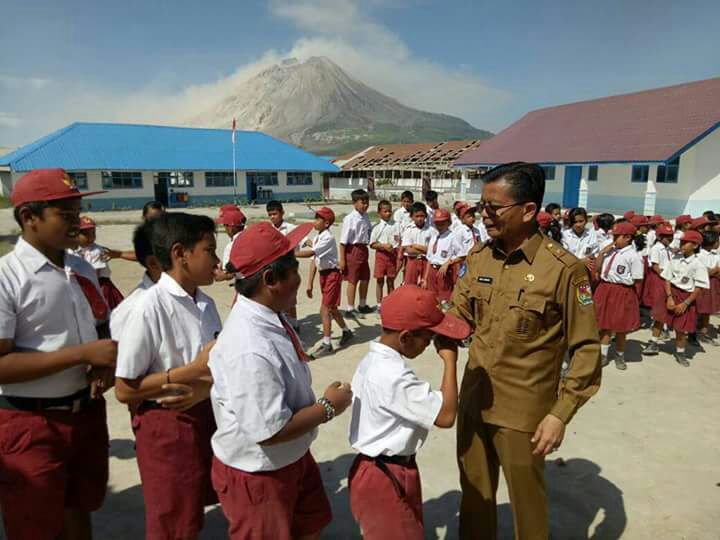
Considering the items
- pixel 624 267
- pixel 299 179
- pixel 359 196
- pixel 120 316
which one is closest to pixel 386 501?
pixel 120 316

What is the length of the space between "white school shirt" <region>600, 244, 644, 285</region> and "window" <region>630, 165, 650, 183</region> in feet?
63.5

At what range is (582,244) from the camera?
22.9ft

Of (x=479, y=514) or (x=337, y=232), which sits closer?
(x=479, y=514)

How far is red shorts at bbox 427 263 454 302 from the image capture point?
6629mm

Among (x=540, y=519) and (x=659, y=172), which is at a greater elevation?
(x=659, y=172)

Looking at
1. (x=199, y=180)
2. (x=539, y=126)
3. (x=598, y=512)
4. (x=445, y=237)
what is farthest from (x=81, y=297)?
(x=539, y=126)

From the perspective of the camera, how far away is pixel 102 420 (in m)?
2.29

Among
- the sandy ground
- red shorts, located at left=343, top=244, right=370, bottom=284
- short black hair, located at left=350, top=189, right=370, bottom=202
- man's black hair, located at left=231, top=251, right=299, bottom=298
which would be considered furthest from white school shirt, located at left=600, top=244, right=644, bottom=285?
man's black hair, located at left=231, top=251, right=299, bottom=298

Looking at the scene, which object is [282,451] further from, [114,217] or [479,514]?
[114,217]

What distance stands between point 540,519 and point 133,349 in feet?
6.45

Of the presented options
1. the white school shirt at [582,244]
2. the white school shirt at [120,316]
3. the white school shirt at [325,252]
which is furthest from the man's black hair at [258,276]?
the white school shirt at [582,244]

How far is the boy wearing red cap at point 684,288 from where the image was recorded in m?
5.65

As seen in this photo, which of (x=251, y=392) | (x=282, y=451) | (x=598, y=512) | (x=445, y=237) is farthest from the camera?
(x=445, y=237)

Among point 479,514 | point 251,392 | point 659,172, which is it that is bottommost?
point 479,514
